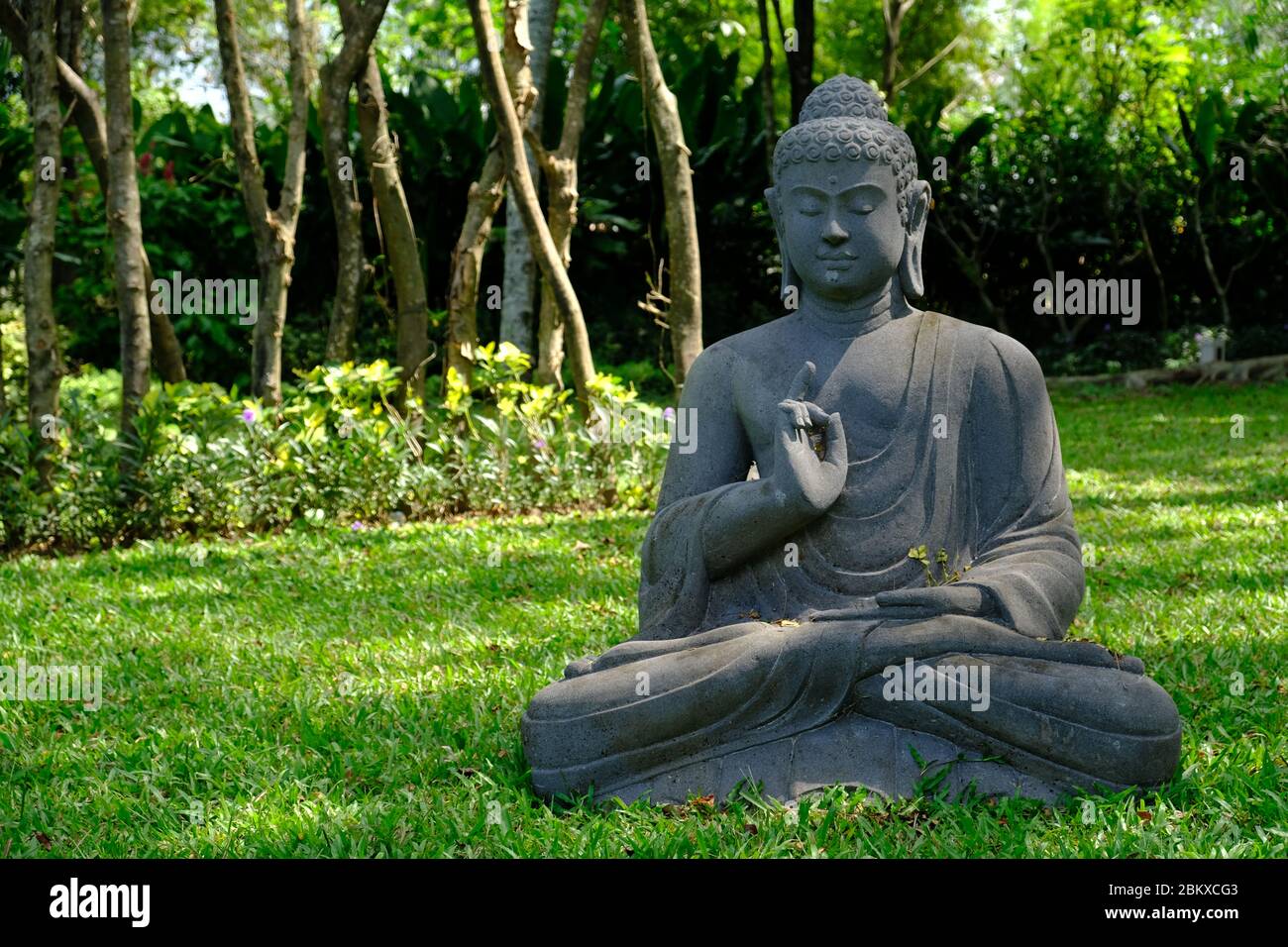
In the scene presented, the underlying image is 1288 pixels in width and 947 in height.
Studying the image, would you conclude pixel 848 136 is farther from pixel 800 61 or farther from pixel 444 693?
pixel 800 61

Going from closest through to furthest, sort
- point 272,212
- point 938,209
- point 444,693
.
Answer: point 444,693 → point 272,212 → point 938,209

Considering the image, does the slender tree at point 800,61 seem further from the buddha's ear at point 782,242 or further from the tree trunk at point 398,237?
the buddha's ear at point 782,242

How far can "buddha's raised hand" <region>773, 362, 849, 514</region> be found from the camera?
13.6 ft

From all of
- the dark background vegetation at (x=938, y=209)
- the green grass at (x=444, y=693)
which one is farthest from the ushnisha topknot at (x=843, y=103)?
the dark background vegetation at (x=938, y=209)

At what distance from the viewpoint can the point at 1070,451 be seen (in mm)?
10961

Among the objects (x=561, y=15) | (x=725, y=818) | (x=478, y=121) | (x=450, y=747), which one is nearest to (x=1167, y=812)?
(x=725, y=818)

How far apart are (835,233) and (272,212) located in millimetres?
5858

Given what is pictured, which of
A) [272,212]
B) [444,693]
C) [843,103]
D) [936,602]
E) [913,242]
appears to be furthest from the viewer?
[272,212]

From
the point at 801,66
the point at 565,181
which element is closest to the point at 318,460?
the point at 565,181

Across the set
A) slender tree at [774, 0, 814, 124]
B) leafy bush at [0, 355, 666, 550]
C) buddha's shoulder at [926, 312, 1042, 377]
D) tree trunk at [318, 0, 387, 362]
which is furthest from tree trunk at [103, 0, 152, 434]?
buddha's shoulder at [926, 312, 1042, 377]

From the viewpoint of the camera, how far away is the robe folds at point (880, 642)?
12.8 feet

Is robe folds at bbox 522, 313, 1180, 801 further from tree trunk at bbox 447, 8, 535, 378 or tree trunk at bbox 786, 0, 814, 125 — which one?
tree trunk at bbox 786, 0, 814, 125

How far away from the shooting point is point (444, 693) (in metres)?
5.20

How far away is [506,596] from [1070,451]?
5832 millimetres
